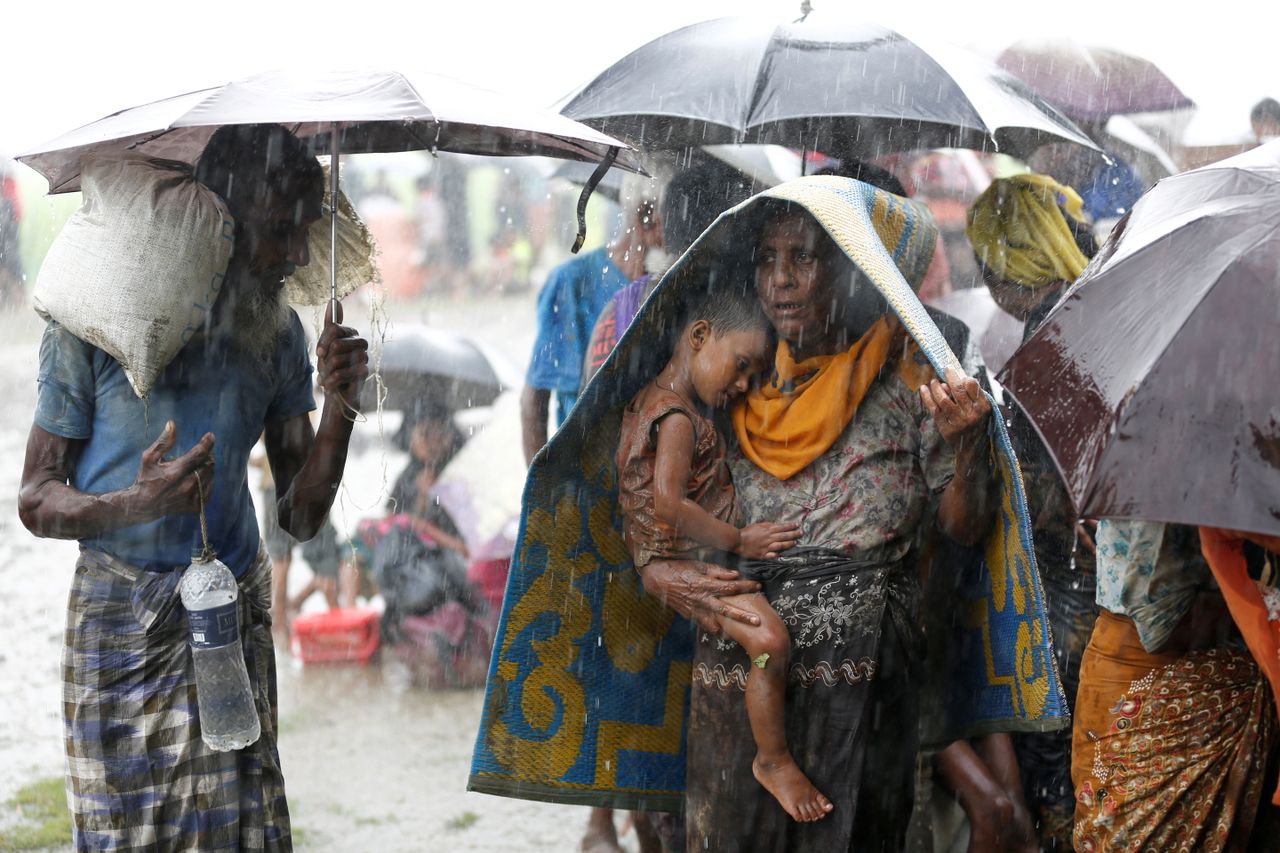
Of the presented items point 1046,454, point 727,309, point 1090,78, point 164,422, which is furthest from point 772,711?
point 1090,78

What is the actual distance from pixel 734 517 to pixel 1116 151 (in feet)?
15.2

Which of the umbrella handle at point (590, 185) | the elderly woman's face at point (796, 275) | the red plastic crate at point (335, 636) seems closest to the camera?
the elderly woman's face at point (796, 275)

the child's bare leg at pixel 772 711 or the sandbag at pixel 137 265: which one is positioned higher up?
the sandbag at pixel 137 265

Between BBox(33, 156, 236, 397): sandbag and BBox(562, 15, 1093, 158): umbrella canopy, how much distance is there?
6.02 ft

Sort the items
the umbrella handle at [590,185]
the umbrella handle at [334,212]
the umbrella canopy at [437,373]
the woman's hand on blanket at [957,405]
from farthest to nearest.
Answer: the umbrella canopy at [437,373]
the umbrella handle at [590,185]
the umbrella handle at [334,212]
the woman's hand on blanket at [957,405]

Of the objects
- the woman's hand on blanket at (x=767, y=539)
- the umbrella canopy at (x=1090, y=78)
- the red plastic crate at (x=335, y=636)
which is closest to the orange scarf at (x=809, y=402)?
the woman's hand on blanket at (x=767, y=539)

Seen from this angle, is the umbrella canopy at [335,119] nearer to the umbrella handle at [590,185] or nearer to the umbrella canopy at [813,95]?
the umbrella handle at [590,185]

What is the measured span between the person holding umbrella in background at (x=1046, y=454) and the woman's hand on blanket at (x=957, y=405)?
146cm

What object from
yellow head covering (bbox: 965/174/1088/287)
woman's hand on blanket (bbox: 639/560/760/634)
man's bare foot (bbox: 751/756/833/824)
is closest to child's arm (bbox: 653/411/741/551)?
woman's hand on blanket (bbox: 639/560/760/634)

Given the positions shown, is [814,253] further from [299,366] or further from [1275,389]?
[299,366]

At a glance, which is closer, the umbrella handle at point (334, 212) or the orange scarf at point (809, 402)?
the orange scarf at point (809, 402)

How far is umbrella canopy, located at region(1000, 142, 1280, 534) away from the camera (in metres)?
2.28

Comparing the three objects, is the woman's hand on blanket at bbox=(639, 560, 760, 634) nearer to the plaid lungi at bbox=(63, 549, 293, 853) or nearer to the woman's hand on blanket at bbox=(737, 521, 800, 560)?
the woman's hand on blanket at bbox=(737, 521, 800, 560)

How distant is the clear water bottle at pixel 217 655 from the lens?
337cm
